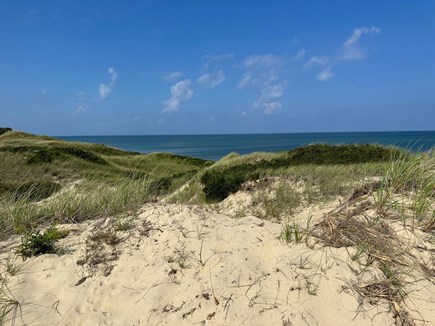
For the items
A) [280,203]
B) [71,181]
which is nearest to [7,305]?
[280,203]

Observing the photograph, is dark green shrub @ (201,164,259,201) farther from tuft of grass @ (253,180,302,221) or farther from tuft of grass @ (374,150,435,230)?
tuft of grass @ (374,150,435,230)

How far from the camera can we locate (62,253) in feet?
15.5

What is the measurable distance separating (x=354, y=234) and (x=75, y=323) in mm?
3374

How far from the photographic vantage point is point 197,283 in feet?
13.1

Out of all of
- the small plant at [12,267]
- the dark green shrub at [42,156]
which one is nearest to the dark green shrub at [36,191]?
the small plant at [12,267]

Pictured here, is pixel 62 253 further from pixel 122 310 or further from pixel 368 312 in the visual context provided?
pixel 368 312

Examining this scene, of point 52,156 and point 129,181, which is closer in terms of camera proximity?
point 129,181

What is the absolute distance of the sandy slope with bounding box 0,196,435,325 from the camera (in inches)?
141

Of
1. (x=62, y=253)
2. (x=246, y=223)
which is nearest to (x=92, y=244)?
(x=62, y=253)

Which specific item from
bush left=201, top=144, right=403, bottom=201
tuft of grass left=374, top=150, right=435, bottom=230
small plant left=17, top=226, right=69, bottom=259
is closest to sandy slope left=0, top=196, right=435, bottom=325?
small plant left=17, top=226, right=69, bottom=259

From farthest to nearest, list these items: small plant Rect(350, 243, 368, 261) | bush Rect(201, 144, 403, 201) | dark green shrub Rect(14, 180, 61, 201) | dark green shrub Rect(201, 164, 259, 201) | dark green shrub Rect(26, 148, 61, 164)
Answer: dark green shrub Rect(26, 148, 61, 164) → bush Rect(201, 144, 403, 201) → dark green shrub Rect(201, 164, 259, 201) → dark green shrub Rect(14, 180, 61, 201) → small plant Rect(350, 243, 368, 261)

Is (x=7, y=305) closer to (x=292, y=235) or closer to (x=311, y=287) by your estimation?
(x=311, y=287)

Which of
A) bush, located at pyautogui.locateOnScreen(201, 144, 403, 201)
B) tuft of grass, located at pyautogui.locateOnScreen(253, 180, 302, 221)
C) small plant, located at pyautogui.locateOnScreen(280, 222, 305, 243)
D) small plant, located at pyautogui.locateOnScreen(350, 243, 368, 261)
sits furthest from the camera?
bush, located at pyautogui.locateOnScreen(201, 144, 403, 201)

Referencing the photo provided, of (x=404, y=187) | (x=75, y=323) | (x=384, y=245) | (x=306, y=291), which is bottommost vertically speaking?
(x=75, y=323)
